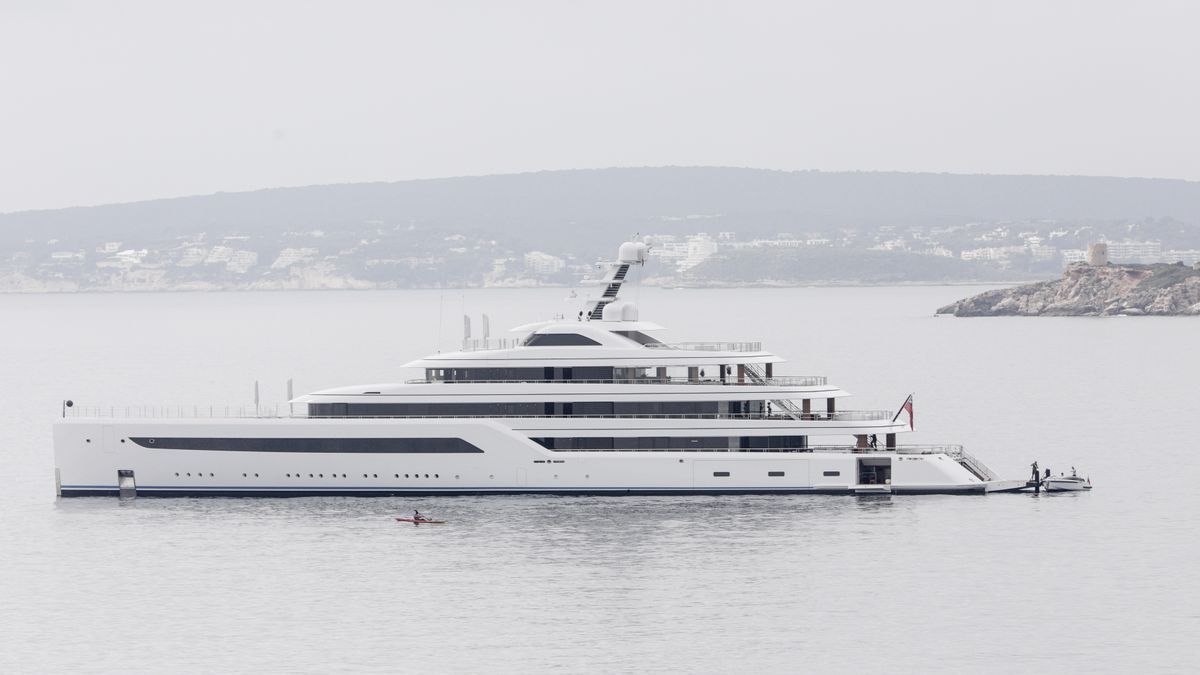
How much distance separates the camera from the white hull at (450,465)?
167 ft

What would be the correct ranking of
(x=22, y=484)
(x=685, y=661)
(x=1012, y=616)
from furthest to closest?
(x=22, y=484)
(x=1012, y=616)
(x=685, y=661)

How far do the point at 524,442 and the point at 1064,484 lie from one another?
1672 centimetres

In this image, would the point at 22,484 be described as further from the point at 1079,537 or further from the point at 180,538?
the point at 1079,537

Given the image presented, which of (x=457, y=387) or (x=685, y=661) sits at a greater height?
(x=457, y=387)

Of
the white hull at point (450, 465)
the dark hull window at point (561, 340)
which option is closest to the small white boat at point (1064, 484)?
the white hull at point (450, 465)

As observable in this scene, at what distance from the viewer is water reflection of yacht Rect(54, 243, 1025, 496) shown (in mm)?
51031

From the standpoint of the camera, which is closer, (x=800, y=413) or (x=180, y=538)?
(x=180, y=538)

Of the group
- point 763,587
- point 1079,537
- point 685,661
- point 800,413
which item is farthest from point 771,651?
point 800,413

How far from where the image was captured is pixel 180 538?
46562 millimetres

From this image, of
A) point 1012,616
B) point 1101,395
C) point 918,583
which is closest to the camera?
point 1012,616

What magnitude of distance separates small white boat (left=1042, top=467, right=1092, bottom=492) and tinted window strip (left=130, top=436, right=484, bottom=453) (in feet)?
57.0

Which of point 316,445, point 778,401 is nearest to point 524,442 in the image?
point 316,445

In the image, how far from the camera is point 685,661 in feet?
115

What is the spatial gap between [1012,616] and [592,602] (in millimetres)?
9301
